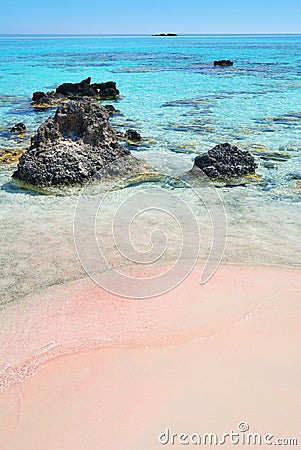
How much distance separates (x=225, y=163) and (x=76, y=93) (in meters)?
16.8

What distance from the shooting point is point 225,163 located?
859 cm

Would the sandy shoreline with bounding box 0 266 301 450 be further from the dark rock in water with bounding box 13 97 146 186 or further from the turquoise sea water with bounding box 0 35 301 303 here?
the dark rock in water with bounding box 13 97 146 186

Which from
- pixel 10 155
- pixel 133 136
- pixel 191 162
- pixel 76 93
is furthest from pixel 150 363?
pixel 76 93

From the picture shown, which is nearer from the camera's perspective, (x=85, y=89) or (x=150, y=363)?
(x=150, y=363)

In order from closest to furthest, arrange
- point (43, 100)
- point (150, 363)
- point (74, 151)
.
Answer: point (150, 363) < point (74, 151) < point (43, 100)

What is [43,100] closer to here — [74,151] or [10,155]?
[10,155]

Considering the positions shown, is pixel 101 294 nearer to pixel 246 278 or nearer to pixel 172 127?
pixel 246 278

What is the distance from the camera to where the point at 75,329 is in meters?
4.12

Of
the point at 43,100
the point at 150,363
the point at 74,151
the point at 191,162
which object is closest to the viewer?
the point at 150,363

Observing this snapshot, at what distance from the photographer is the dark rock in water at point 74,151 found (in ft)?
26.7

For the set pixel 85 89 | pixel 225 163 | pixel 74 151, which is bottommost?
pixel 225 163

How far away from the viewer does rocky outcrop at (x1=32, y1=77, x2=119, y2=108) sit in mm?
20731

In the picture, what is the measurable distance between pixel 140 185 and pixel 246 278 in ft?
12.2

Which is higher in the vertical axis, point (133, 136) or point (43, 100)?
point (43, 100)
